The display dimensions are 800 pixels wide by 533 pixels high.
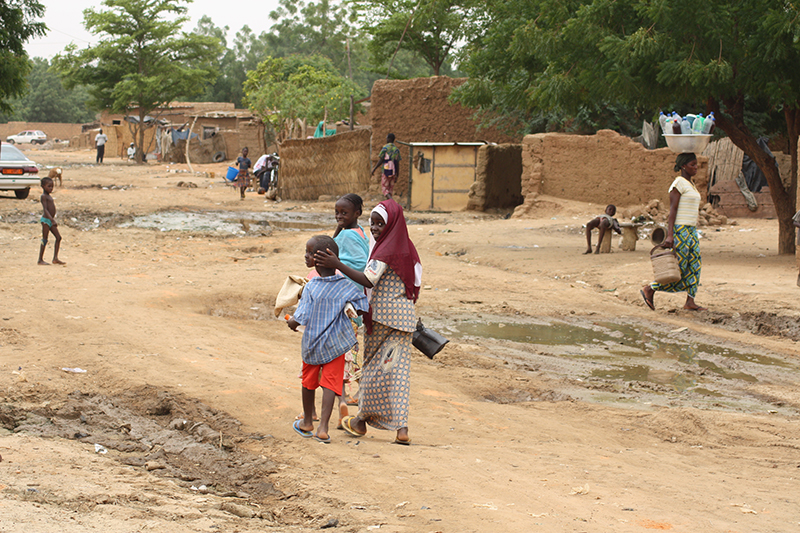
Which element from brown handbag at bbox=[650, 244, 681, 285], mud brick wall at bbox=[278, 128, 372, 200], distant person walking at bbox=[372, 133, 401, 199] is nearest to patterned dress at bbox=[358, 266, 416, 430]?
brown handbag at bbox=[650, 244, 681, 285]

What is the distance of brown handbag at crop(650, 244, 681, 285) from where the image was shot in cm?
788

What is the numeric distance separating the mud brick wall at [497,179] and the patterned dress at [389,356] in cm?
1445

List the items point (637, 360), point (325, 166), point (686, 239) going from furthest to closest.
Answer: point (325, 166)
point (686, 239)
point (637, 360)

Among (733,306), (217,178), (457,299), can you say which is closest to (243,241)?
(457,299)

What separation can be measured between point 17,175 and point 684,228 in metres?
15.4

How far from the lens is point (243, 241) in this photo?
43.9 ft

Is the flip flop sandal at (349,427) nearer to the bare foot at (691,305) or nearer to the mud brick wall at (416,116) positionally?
the bare foot at (691,305)

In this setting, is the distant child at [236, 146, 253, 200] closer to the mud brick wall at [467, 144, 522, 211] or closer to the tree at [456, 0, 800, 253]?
the mud brick wall at [467, 144, 522, 211]

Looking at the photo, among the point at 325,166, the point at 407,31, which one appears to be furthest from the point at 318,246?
the point at 407,31

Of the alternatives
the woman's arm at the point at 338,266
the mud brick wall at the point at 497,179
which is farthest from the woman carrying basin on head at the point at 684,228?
the mud brick wall at the point at 497,179

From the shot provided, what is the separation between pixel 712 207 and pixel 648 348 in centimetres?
1085

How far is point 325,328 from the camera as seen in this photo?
414 centimetres

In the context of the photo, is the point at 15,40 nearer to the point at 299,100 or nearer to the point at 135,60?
the point at 299,100

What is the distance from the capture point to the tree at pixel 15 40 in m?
16.1
